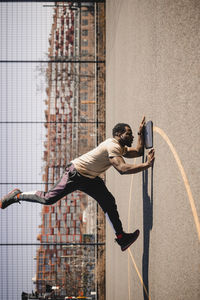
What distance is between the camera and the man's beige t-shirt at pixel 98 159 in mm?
2025

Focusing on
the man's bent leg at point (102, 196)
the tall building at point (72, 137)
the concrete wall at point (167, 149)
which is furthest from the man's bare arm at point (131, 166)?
the tall building at point (72, 137)

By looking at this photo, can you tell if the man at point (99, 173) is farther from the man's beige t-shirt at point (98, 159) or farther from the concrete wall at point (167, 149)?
the concrete wall at point (167, 149)

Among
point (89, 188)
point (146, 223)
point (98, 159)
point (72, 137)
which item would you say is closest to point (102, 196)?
point (89, 188)

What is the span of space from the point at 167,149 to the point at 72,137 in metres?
3.47

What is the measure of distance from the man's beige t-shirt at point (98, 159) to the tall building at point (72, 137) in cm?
245

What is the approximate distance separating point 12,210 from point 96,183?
280 cm

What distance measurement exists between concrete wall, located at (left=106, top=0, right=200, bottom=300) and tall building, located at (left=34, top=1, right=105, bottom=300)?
2311 mm

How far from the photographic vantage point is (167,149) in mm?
1476

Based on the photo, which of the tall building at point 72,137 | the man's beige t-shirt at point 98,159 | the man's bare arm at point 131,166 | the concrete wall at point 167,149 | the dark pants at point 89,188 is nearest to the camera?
the concrete wall at point 167,149

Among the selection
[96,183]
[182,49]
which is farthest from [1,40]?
[182,49]

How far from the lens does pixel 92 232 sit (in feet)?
15.5

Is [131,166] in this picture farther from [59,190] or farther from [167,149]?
[59,190]

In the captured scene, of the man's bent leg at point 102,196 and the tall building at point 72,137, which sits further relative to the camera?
the tall building at point 72,137

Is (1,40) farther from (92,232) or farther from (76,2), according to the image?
(92,232)
